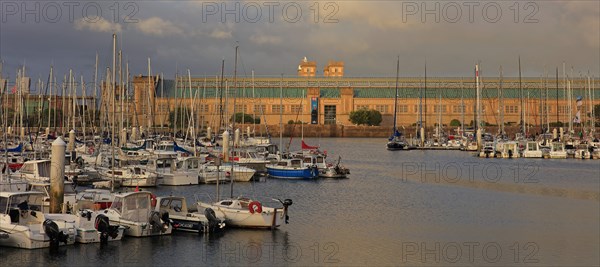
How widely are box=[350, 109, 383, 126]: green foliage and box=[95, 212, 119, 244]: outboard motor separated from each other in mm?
129832

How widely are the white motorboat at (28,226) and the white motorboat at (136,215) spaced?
6.62 ft

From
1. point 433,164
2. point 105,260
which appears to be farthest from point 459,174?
point 105,260

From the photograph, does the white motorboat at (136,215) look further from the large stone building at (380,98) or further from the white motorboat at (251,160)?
the large stone building at (380,98)

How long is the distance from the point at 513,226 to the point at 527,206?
8197 mm

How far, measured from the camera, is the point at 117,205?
101 feet

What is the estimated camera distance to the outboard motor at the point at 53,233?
92.2 ft

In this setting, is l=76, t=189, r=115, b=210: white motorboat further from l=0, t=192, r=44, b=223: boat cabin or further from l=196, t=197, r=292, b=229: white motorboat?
l=196, t=197, r=292, b=229: white motorboat

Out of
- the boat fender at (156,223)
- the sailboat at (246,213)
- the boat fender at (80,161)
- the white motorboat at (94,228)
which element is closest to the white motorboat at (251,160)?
the boat fender at (80,161)

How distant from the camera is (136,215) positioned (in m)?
31.1

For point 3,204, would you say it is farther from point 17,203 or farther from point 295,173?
point 295,173

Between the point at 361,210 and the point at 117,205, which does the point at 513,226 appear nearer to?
the point at 361,210

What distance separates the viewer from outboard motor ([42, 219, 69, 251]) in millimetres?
28094

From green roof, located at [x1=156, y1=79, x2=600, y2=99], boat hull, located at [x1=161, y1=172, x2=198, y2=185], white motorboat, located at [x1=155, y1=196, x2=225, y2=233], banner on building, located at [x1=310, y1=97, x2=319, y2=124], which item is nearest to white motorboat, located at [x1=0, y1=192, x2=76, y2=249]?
white motorboat, located at [x1=155, y1=196, x2=225, y2=233]

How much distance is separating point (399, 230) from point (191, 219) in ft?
31.2
